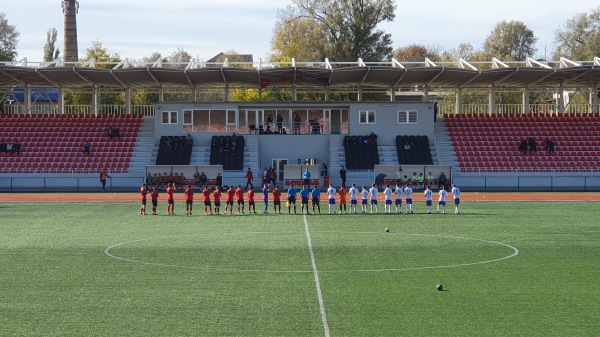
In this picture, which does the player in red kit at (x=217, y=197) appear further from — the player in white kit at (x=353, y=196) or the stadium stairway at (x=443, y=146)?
the stadium stairway at (x=443, y=146)

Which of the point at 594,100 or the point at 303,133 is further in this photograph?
the point at 594,100

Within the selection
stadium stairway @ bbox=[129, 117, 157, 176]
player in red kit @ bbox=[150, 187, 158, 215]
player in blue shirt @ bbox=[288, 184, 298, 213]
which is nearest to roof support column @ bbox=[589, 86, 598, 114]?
stadium stairway @ bbox=[129, 117, 157, 176]

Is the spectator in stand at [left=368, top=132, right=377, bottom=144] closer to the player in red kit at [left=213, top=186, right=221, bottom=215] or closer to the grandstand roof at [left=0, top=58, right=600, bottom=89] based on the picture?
the grandstand roof at [left=0, top=58, right=600, bottom=89]

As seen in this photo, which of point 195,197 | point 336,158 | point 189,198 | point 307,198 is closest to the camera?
point 189,198

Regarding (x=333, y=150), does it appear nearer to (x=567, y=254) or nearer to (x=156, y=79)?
(x=156, y=79)

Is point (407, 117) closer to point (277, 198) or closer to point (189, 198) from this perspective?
point (277, 198)

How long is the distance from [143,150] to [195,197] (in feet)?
44.3

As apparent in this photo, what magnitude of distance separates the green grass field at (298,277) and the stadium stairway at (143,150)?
24.7m

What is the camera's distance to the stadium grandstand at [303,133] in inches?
2461

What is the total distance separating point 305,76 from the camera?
6756 cm

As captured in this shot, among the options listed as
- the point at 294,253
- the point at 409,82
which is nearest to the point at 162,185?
the point at 409,82

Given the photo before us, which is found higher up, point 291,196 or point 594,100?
point 594,100

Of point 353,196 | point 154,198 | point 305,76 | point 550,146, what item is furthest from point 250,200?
point 550,146

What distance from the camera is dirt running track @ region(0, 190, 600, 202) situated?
51688 mm
